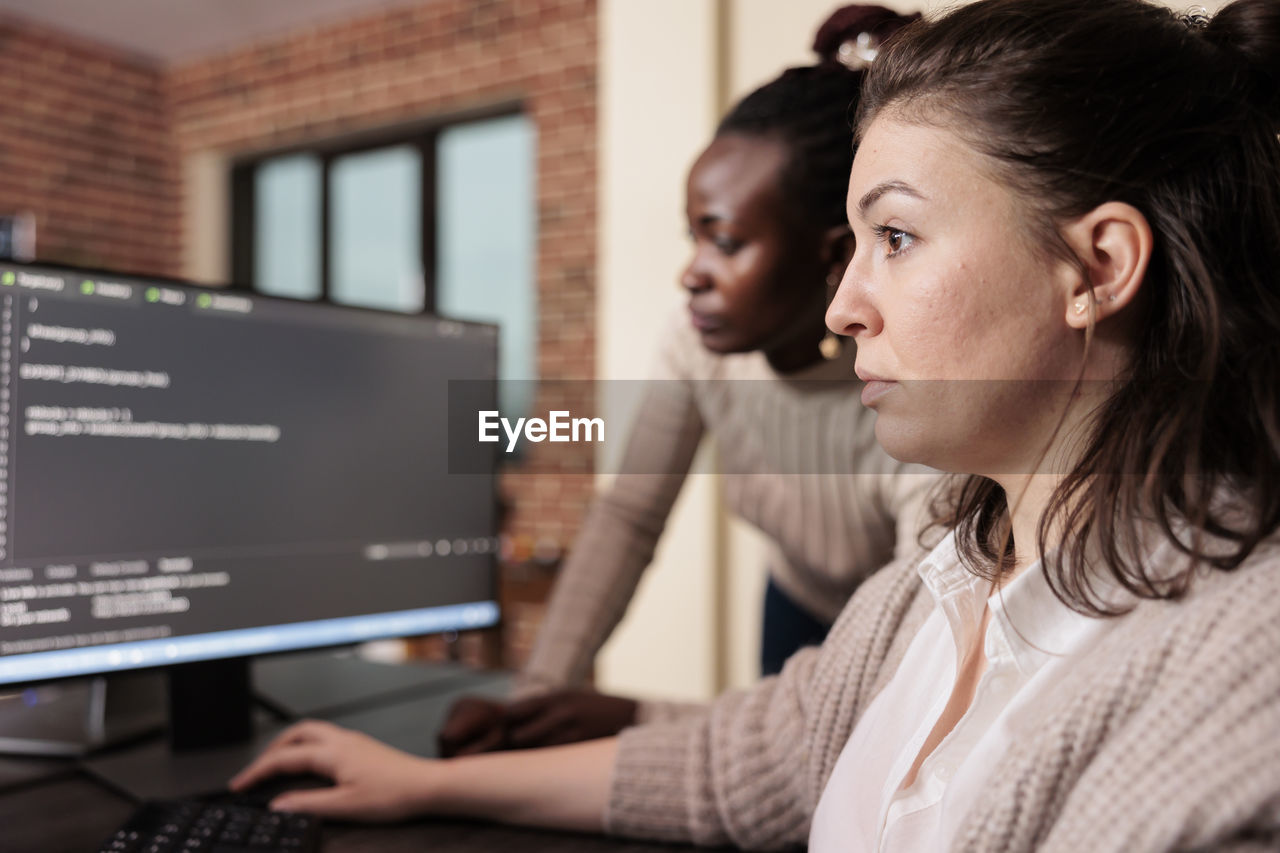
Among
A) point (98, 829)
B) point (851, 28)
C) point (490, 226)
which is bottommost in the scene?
point (98, 829)

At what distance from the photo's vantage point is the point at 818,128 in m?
1.08

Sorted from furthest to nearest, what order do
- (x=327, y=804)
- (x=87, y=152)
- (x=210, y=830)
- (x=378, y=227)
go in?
1. (x=87, y=152)
2. (x=378, y=227)
3. (x=327, y=804)
4. (x=210, y=830)

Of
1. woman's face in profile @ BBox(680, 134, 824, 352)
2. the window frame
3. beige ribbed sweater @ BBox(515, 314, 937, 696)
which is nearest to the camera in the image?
woman's face in profile @ BBox(680, 134, 824, 352)

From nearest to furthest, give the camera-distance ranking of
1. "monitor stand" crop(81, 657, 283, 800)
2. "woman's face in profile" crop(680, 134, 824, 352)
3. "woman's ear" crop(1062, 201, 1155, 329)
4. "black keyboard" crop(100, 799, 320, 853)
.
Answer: "woman's ear" crop(1062, 201, 1155, 329) → "black keyboard" crop(100, 799, 320, 853) → "monitor stand" crop(81, 657, 283, 800) → "woman's face in profile" crop(680, 134, 824, 352)

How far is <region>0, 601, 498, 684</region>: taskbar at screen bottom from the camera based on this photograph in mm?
897

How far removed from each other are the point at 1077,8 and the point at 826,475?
2.23ft

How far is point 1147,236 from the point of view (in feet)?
1.82

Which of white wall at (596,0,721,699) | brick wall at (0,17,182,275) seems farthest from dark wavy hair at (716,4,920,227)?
brick wall at (0,17,182,275)

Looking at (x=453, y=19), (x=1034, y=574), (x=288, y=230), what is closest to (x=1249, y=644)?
(x=1034, y=574)

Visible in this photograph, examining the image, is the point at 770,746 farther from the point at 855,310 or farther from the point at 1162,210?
the point at 1162,210

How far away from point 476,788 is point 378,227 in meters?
4.09

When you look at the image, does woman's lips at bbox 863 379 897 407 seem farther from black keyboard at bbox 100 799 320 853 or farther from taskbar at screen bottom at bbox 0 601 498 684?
taskbar at screen bottom at bbox 0 601 498 684

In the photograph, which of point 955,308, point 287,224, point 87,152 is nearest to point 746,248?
point 955,308

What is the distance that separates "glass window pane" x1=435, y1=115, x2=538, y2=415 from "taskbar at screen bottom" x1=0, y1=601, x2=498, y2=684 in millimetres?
2806
